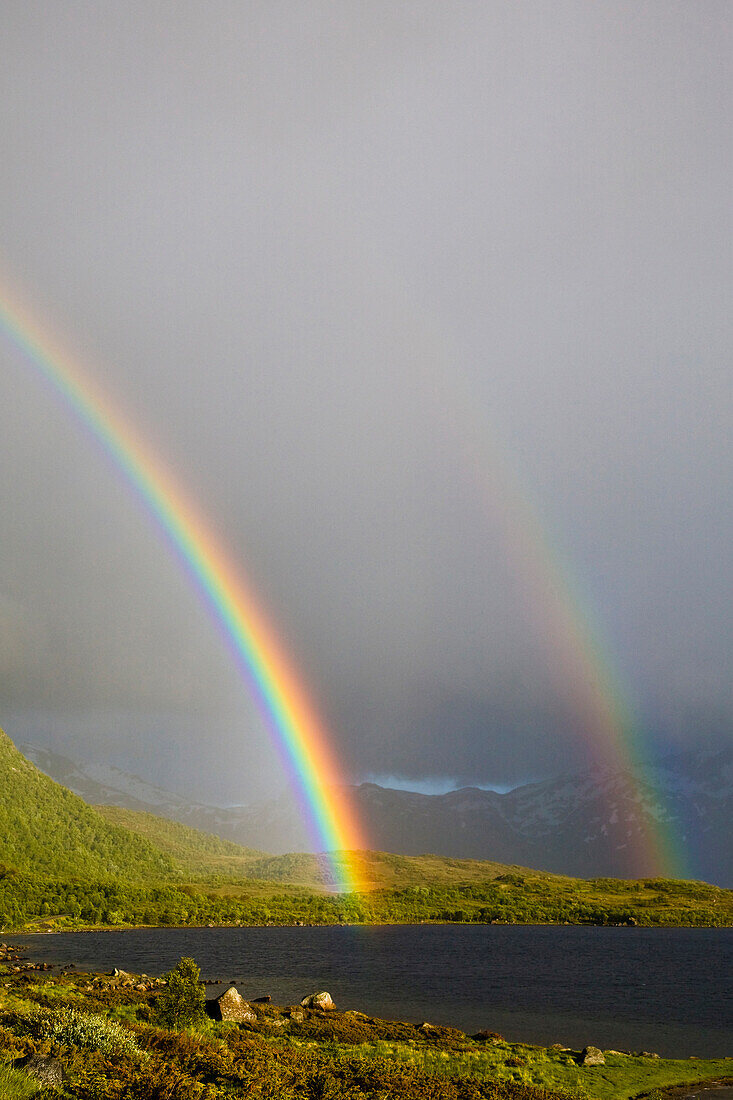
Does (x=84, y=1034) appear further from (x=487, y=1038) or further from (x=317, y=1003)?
(x=317, y=1003)

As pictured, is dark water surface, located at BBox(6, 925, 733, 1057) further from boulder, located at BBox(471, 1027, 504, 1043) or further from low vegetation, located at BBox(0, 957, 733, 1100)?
low vegetation, located at BBox(0, 957, 733, 1100)

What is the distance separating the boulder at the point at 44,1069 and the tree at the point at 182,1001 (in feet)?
71.9

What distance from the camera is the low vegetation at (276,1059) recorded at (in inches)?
958

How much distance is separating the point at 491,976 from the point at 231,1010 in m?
73.7

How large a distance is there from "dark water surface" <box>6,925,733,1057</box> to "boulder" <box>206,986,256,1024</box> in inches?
821

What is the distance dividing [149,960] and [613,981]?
6824 centimetres

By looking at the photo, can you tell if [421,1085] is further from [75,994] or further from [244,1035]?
[75,994]

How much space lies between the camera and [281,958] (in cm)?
13562

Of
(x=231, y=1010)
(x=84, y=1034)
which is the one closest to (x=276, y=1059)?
(x=84, y=1034)

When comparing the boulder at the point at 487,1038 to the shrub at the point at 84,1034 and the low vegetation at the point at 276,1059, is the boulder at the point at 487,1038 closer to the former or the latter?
the low vegetation at the point at 276,1059

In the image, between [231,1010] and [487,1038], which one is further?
[487,1038]

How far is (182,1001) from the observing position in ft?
148

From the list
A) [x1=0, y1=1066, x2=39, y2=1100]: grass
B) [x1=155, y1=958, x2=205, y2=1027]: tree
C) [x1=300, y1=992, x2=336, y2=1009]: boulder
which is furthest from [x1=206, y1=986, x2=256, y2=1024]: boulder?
[x1=0, y1=1066, x2=39, y2=1100]: grass

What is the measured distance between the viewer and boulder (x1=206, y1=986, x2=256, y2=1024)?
5026 cm
